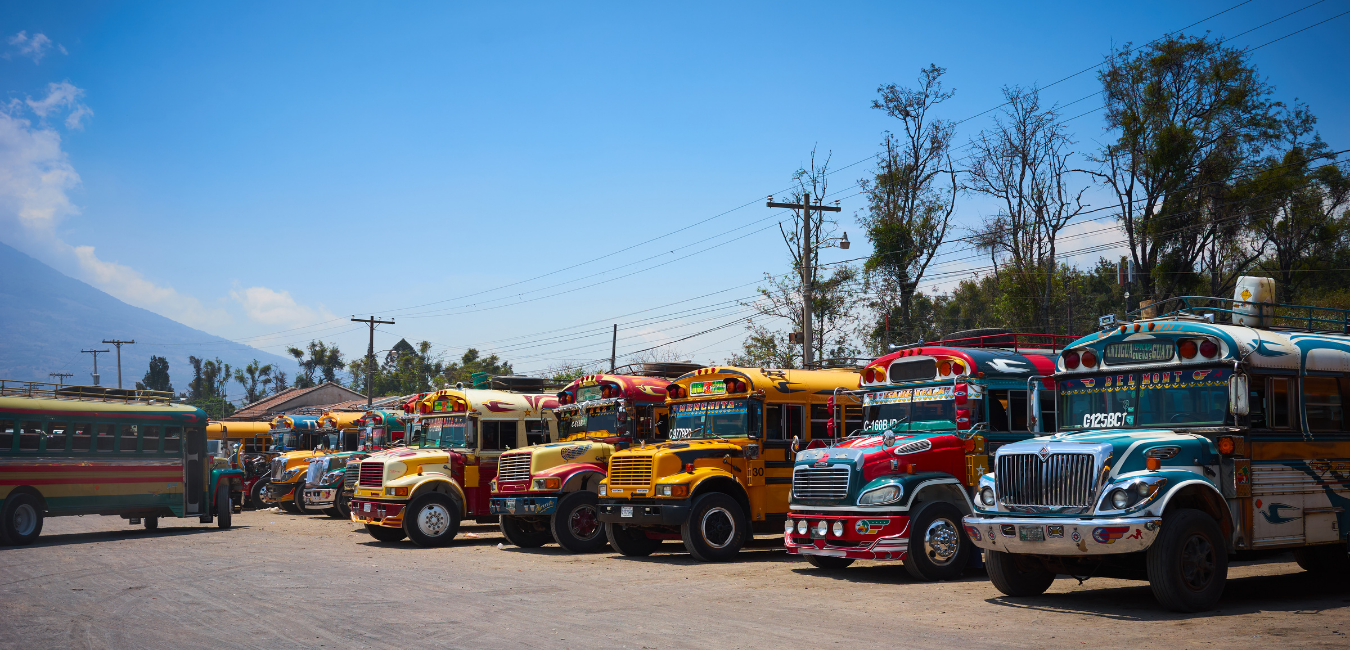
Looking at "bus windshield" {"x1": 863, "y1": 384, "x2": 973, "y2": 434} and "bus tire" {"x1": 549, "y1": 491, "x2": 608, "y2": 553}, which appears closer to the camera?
"bus windshield" {"x1": 863, "y1": 384, "x2": 973, "y2": 434}

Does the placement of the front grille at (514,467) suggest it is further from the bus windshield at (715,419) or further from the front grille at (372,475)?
the bus windshield at (715,419)

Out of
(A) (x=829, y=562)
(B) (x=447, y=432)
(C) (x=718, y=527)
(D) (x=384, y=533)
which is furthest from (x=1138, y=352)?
(D) (x=384, y=533)

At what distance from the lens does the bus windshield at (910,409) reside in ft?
45.2

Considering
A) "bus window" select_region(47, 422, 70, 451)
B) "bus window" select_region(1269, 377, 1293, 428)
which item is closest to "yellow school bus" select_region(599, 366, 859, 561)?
"bus window" select_region(1269, 377, 1293, 428)

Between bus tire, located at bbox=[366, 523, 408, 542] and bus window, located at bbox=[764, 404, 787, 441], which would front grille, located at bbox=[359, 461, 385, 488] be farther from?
A: bus window, located at bbox=[764, 404, 787, 441]

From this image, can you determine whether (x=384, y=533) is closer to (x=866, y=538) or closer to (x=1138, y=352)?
(x=866, y=538)

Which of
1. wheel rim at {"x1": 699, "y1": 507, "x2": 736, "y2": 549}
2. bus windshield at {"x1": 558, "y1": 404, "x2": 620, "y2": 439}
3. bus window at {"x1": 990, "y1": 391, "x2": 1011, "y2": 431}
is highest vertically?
bus window at {"x1": 990, "y1": 391, "x2": 1011, "y2": 431}

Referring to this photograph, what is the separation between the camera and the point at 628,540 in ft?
56.4

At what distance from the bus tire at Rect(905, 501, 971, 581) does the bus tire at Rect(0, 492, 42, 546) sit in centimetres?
1818

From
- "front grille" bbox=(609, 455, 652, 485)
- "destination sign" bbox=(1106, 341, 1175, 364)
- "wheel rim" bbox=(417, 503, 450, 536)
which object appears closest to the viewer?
"destination sign" bbox=(1106, 341, 1175, 364)

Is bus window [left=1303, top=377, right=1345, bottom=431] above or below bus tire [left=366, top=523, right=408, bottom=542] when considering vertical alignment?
above

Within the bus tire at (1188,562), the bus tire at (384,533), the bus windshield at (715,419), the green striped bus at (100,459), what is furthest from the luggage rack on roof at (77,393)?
the bus tire at (1188,562)

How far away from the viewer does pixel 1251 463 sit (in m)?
10.4

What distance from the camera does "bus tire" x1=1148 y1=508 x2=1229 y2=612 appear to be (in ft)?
31.2
